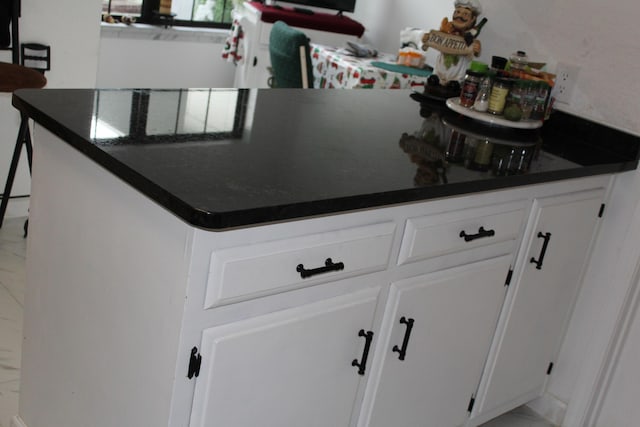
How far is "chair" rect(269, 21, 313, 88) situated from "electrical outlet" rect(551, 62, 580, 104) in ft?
5.00

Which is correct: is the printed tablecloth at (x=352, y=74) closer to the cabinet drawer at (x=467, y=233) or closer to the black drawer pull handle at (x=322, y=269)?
the cabinet drawer at (x=467, y=233)

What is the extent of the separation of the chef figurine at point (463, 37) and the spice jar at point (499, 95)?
1.04 feet

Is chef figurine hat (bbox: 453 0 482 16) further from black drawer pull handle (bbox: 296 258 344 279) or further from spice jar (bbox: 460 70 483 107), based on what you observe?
black drawer pull handle (bbox: 296 258 344 279)

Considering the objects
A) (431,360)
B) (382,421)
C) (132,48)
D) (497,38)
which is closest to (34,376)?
(382,421)

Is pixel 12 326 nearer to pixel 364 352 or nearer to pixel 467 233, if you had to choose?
pixel 364 352

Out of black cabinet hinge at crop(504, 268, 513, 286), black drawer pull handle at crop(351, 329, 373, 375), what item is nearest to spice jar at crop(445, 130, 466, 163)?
black cabinet hinge at crop(504, 268, 513, 286)

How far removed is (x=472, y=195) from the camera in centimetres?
→ 172

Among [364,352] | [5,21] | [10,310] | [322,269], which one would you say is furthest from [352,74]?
[322,269]

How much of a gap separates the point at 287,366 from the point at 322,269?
0.22 meters

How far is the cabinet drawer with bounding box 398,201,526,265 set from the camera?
1.63 meters

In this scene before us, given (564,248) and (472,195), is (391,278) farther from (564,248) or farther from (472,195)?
(564,248)

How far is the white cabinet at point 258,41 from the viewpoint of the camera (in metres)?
4.46

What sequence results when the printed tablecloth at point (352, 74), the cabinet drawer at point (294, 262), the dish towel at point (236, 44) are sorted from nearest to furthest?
the cabinet drawer at point (294, 262) → the printed tablecloth at point (352, 74) → the dish towel at point (236, 44)

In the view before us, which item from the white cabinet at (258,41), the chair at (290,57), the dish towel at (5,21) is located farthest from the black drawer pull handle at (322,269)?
the white cabinet at (258,41)
